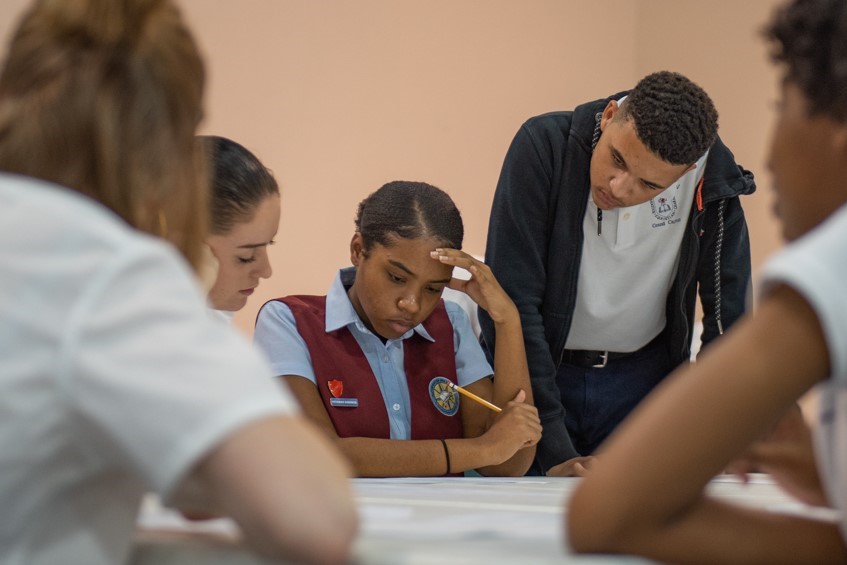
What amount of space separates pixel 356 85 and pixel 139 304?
110 inches

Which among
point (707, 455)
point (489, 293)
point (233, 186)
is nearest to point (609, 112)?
point (489, 293)

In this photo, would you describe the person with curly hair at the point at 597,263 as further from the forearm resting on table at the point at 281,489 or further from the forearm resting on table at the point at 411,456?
the forearm resting on table at the point at 281,489

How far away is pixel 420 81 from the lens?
3.48m

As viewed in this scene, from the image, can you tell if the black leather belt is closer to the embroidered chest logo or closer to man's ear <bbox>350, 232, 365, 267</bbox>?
the embroidered chest logo

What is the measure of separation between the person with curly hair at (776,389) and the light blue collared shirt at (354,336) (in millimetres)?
1173

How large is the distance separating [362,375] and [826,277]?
1.37m

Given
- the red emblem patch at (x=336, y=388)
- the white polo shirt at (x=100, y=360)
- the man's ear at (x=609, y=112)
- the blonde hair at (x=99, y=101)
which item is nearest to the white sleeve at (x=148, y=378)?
the white polo shirt at (x=100, y=360)

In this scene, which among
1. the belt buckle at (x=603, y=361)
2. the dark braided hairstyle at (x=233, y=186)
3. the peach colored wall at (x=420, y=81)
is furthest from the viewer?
the peach colored wall at (x=420, y=81)

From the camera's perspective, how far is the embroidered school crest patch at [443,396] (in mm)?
1970

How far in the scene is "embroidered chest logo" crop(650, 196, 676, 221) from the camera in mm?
2051

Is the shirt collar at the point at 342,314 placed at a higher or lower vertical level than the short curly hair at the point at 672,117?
lower

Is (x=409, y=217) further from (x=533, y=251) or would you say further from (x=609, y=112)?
(x=609, y=112)

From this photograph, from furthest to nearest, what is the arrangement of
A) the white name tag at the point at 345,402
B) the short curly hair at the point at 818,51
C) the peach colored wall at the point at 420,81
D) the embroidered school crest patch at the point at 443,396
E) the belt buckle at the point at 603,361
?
1. the peach colored wall at the point at 420,81
2. the belt buckle at the point at 603,361
3. the embroidered school crest patch at the point at 443,396
4. the white name tag at the point at 345,402
5. the short curly hair at the point at 818,51

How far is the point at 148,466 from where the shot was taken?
0.61 meters
